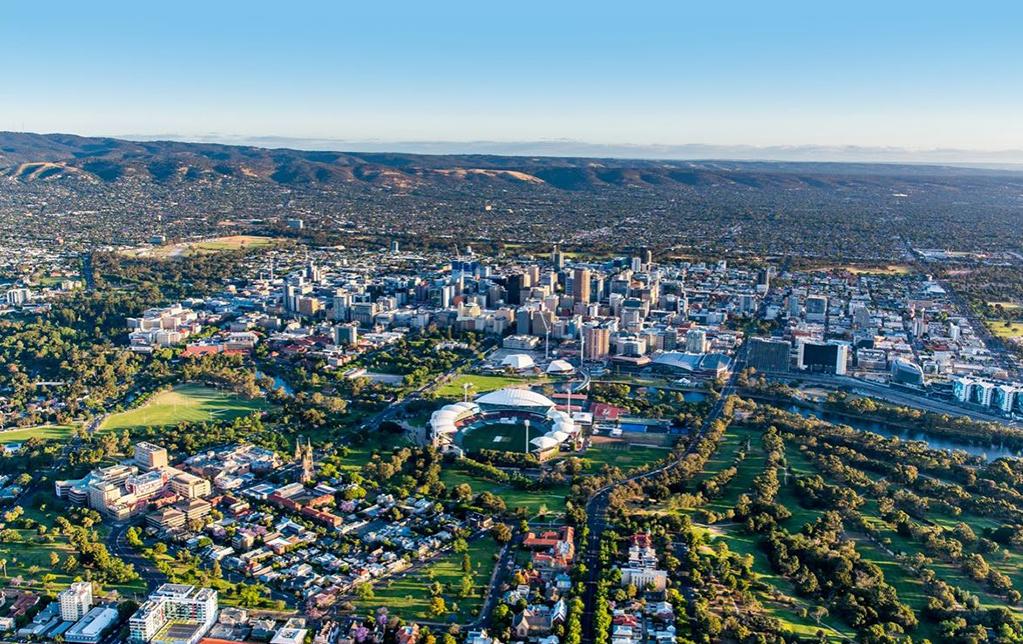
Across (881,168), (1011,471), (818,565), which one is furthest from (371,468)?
(881,168)

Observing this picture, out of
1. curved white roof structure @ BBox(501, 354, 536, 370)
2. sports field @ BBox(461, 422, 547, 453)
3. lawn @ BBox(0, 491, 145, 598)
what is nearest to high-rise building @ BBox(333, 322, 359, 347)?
curved white roof structure @ BBox(501, 354, 536, 370)

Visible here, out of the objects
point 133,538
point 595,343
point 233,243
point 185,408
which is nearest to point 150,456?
point 133,538

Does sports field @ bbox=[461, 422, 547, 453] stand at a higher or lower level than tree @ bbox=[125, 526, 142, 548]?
lower

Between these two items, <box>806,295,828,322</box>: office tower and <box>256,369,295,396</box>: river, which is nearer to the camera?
<box>256,369,295,396</box>: river

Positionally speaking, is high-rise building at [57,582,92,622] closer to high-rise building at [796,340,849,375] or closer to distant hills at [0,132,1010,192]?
high-rise building at [796,340,849,375]

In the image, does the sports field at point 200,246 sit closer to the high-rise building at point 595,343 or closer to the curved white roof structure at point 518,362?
the curved white roof structure at point 518,362

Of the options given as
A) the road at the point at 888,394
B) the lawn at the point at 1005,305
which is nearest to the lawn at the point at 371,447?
the road at the point at 888,394

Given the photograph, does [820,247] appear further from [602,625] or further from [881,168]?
[881,168]
